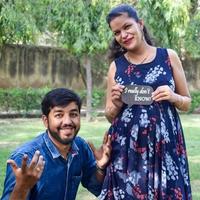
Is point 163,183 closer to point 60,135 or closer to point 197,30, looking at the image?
point 60,135

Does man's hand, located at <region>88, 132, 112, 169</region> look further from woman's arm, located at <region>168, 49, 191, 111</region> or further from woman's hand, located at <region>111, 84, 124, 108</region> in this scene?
woman's arm, located at <region>168, 49, 191, 111</region>

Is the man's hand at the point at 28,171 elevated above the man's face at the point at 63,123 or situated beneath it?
situated beneath

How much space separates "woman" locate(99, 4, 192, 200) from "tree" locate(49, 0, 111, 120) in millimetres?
8957

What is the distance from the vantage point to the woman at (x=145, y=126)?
2.65 m

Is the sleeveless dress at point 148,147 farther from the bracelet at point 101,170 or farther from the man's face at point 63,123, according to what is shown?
the man's face at point 63,123

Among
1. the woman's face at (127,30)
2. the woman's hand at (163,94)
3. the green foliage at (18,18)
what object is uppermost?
the green foliage at (18,18)

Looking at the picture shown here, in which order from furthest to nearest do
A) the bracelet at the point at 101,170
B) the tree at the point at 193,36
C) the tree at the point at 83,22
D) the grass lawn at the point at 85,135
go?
1. the tree at the point at 193,36
2. the tree at the point at 83,22
3. the grass lawn at the point at 85,135
4. the bracelet at the point at 101,170

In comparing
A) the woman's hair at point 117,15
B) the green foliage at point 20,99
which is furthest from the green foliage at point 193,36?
the woman's hair at point 117,15

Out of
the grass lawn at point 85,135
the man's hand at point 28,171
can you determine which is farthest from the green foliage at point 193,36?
the man's hand at point 28,171

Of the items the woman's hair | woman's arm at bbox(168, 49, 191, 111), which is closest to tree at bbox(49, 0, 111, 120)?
the woman's hair

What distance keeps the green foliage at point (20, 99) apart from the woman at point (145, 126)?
11282mm

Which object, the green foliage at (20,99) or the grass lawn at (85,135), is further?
the green foliage at (20,99)

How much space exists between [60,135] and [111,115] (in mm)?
294

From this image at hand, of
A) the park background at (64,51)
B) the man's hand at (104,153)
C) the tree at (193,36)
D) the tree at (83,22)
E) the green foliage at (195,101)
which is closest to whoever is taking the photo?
the man's hand at (104,153)
